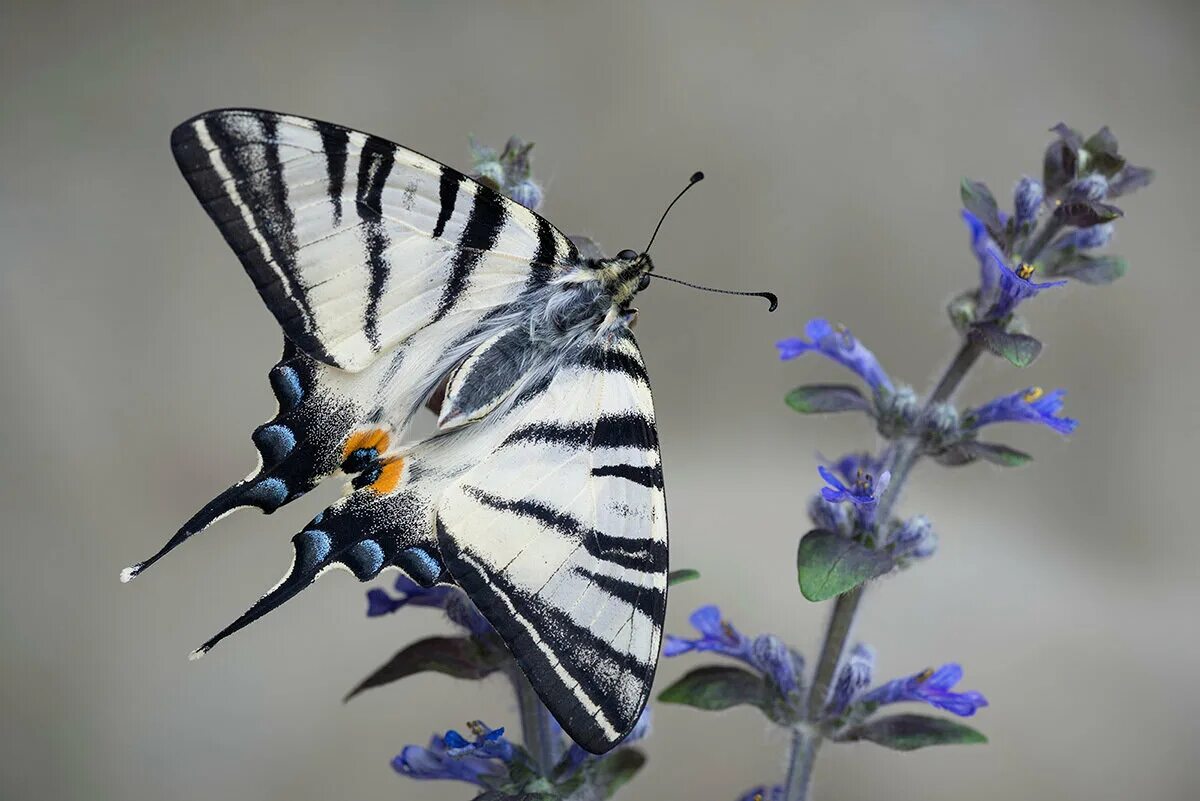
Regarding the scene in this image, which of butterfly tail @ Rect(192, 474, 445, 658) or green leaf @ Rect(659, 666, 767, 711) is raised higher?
butterfly tail @ Rect(192, 474, 445, 658)

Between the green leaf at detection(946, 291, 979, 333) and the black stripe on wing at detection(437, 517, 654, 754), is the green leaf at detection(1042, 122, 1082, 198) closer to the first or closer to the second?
the green leaf at detection(946, 291, 979, 333)

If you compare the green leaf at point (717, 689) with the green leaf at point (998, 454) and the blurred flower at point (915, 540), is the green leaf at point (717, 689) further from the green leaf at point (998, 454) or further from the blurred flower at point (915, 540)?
the green leaf at point (998, 454)

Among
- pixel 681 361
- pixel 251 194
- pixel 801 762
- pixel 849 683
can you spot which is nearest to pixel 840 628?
pixel 849 683

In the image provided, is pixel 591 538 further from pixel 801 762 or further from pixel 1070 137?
pixel 1070 137

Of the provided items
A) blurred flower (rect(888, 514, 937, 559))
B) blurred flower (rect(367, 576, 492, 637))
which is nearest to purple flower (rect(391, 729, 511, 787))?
blurred flower (rect(367, 576, 492, 637))

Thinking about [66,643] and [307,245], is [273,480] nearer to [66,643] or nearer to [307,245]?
[307,245]
